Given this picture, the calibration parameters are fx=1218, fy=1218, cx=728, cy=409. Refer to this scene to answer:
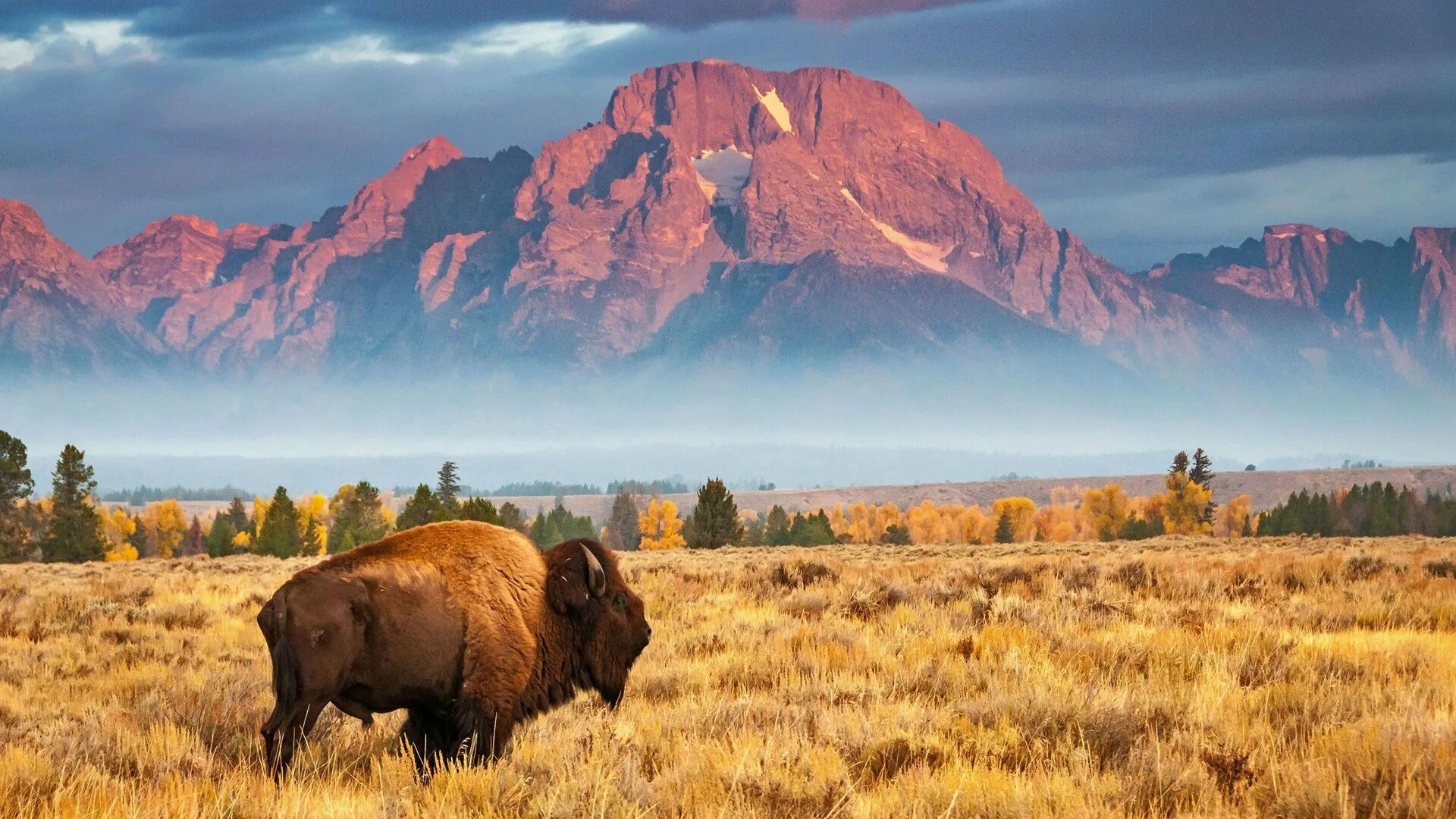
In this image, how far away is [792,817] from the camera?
621 cm

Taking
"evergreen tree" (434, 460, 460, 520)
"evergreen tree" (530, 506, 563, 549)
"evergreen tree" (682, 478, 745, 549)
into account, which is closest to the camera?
"evergreen tree" (434, 460, 460, 520)

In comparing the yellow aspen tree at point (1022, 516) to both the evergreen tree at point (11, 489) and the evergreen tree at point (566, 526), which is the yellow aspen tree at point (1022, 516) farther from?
the evergreen tree at point (11, 489)

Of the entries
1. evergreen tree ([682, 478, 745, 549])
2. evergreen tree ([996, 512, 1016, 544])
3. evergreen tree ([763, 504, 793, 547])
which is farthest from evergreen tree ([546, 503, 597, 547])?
evergreen tree ([996, 512, 1016, 544])

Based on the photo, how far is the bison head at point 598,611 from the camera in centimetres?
845

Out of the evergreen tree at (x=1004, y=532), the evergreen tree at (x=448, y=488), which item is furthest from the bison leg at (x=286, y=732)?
the evergreen tree at (x=1004, y=532)

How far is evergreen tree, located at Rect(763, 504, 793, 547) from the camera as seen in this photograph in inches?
4863

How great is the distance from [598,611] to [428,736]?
1397 mm

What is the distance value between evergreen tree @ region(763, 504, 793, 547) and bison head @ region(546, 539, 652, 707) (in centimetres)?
10815

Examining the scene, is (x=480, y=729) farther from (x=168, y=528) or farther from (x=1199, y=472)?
(x=168, y=528)

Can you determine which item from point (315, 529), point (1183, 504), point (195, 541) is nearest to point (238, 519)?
point (195, 541)

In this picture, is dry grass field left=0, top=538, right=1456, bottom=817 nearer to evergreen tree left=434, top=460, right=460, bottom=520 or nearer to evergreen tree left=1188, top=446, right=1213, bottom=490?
evergreen tree left=434, top=460, right=460, bottom=520

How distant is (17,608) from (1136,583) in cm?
1729

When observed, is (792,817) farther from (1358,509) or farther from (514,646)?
(1358,509)

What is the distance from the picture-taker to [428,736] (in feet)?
26.9
